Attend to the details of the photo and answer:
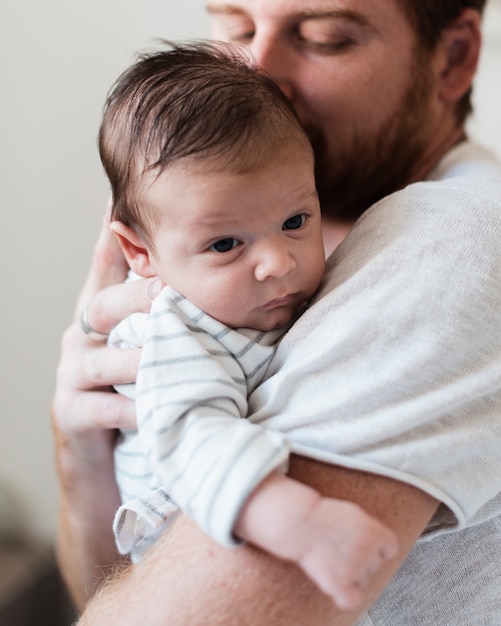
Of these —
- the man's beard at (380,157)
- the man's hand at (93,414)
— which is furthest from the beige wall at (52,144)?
the man's hand at (93,414)

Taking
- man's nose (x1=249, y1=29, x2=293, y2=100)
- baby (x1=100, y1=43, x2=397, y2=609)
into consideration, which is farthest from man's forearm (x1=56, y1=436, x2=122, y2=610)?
man's nose (x1=249, y1=29, x2=293, y2=100)

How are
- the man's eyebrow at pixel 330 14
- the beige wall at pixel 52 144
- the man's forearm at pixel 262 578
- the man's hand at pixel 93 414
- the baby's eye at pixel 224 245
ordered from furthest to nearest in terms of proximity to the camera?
the beige wall at pixel 52 144
the man's eyebrow at pixel 330 14
the man's hand at pixel 93 414
the baby's eye at pixel 224 245
the man's forearm at pixel 262 578

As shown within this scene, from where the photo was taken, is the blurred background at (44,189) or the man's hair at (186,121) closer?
the man's hair at (186,121)

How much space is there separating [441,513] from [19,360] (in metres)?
1.55

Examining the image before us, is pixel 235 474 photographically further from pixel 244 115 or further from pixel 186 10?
pixel 186 10

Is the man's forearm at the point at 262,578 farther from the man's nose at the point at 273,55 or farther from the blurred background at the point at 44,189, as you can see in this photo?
the blurred background at the point at 44,189

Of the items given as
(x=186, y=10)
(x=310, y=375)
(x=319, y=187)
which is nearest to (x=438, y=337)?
(x=310, y=375)

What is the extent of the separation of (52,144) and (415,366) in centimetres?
146

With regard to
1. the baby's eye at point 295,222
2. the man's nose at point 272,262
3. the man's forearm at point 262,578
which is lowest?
the man's forearm at point 262,578

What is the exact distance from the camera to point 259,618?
0.74 metres

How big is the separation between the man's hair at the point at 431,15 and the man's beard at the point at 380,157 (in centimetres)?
4

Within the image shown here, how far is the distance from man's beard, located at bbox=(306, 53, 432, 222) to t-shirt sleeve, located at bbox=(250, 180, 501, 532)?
1.65ft

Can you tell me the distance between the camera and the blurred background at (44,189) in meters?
1.90

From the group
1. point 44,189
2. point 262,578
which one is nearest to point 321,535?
point 262,578
